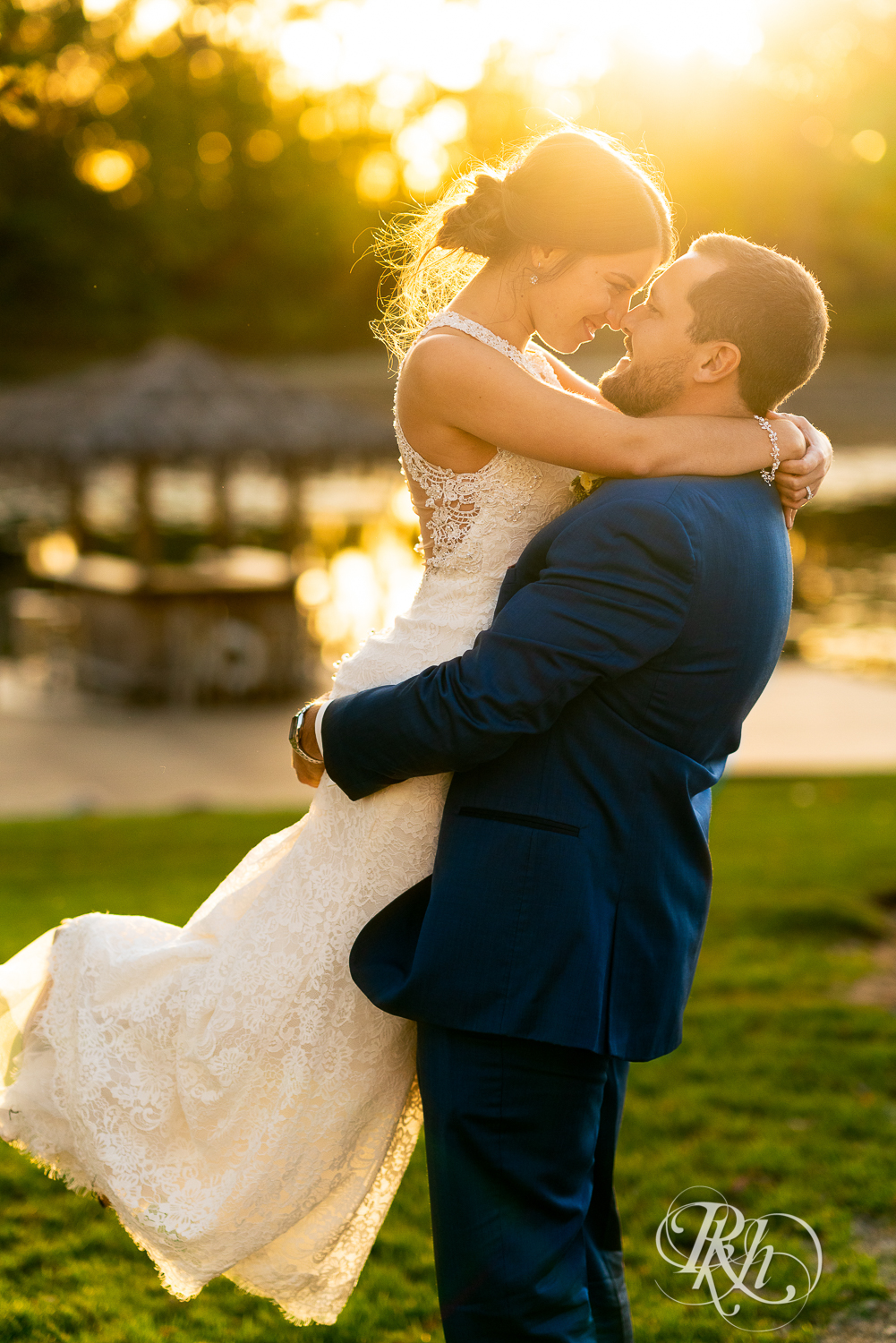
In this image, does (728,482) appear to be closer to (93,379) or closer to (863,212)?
(863,212)

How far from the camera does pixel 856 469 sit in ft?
126

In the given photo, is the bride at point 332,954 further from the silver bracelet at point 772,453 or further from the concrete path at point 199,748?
the concrete path at point 199,748

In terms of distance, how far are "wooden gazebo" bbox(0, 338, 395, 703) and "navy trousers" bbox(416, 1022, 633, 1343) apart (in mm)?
10798

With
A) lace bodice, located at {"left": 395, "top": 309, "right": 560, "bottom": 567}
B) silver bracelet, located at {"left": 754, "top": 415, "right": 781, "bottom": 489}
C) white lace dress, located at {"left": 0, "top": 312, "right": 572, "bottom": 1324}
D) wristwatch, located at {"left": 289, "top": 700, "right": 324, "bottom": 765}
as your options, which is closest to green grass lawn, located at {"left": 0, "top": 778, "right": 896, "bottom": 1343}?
white lace dress, located at {"left": 0, "top": 312, "right": 572, "bottom": 1324}

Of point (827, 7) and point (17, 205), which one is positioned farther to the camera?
point (17, 205)

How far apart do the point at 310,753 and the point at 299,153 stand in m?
32.4

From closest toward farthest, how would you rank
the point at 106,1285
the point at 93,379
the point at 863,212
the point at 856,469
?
1. the point at 106,1285
2. the point at 863,212
3. the point at 93,379
4. the point at 856,469

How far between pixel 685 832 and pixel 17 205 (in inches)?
1079

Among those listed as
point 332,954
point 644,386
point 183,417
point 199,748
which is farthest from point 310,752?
point 183,417

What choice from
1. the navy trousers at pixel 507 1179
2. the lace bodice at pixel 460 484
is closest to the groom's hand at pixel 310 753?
the lace bodice at pixel 460 484

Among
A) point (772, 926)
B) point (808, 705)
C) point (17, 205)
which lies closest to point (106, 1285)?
point (772, 926)

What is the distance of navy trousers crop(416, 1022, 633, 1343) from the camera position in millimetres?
2041

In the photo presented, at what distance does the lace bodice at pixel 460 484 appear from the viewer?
2.24 meters

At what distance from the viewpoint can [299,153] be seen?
3173cm
